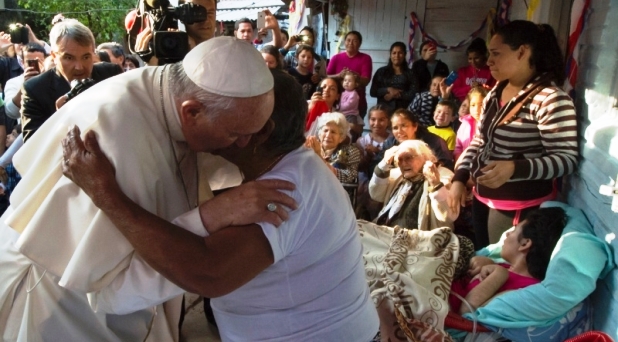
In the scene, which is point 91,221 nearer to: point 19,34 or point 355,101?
point 355,101

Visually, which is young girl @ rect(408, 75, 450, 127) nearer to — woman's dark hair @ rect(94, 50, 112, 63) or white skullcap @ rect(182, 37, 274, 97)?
woman's dark hair @ rect(94, 50, 112, 63)

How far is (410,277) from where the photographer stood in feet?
7.86

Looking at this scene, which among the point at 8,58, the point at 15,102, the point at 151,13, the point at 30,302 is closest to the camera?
Answer: the point at 30,302

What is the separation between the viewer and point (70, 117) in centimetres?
125

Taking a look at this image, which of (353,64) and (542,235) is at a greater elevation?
(353,64)

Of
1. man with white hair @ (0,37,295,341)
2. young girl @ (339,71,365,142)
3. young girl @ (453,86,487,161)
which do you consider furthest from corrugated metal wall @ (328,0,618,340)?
young girl @ (339,71,365,142)

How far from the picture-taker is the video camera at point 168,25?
6.74 feet

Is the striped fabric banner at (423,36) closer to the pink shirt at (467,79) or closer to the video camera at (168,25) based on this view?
the pink shirt at (467,79)

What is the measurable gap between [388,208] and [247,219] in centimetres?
248

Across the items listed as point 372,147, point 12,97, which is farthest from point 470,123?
point 12,97

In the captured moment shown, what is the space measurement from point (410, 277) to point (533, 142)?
0.84 metres

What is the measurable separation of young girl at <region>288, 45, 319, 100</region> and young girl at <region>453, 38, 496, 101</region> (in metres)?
1.56

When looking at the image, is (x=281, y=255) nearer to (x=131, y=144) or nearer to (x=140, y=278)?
(x=140, y=278)

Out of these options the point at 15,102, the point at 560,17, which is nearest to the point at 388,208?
the point at 560,17
